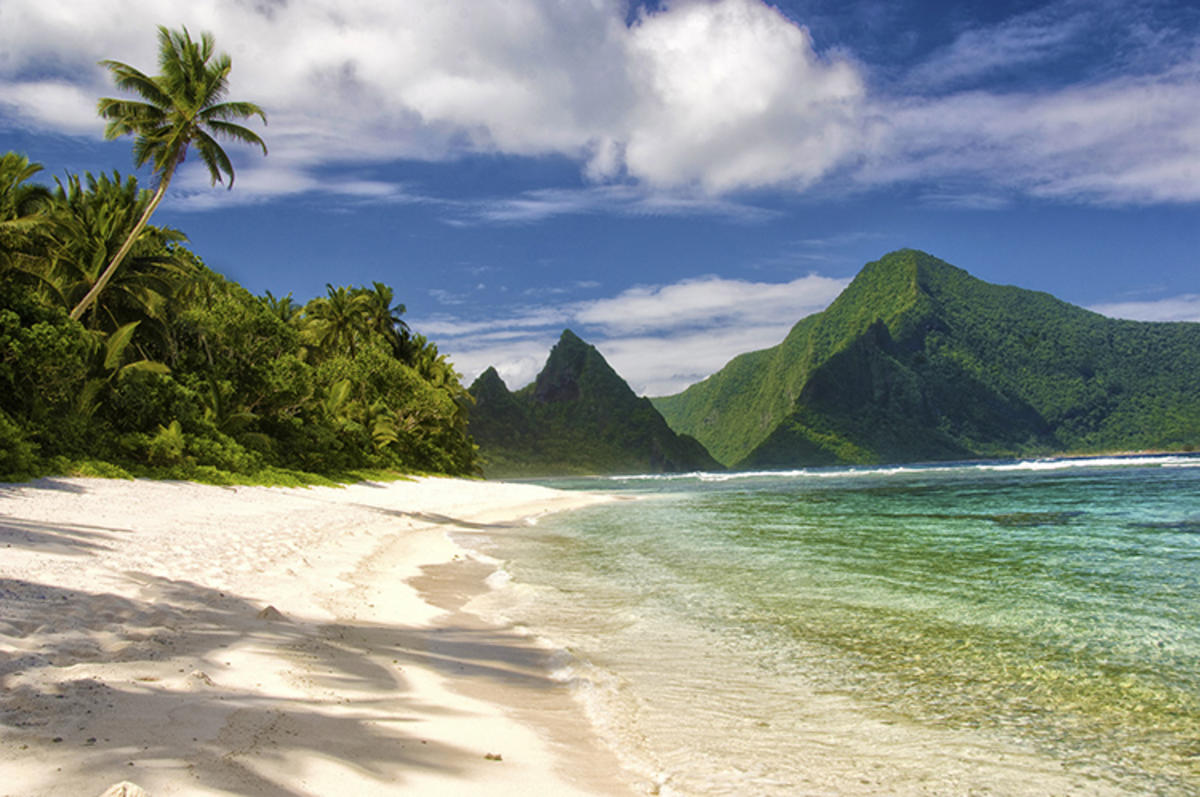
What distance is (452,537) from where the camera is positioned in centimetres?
1884

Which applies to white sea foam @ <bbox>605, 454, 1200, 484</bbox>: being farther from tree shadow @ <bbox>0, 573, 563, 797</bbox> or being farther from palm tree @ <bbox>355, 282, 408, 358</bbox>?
tree shadow @ <bbox>0, 573, 563, 797</bbox>

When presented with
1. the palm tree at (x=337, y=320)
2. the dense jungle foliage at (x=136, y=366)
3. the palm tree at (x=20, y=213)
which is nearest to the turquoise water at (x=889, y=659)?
the dense jungle foliage at (x=136, y=366)

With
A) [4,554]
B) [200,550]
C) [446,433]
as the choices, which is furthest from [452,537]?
[446,433]

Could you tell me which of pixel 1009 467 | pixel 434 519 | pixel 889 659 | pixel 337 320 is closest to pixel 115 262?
pixel 434 519

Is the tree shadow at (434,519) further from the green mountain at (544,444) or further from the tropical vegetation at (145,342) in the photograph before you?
the green mountain at (544,444)

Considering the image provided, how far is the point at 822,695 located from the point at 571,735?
2450 millimetres

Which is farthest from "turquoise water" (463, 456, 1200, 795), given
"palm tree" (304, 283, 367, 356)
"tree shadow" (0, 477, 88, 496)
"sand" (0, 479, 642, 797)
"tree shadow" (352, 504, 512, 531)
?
"palm tree" (304, 283, 367, 356)

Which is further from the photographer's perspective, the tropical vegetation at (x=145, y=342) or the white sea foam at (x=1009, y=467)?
the white sea foam at (x=1009, y=467)

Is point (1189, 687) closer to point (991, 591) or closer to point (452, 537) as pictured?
point (991, 591)

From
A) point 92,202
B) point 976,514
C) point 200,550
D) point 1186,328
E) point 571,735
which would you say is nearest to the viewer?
point 571,735

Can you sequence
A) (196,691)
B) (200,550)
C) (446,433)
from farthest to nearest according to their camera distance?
(446,433)
(200,550)
(196,691)

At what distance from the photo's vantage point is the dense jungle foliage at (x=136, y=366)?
16594 mm

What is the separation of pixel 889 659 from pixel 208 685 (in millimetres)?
6158

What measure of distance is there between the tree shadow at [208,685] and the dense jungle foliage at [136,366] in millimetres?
11208
